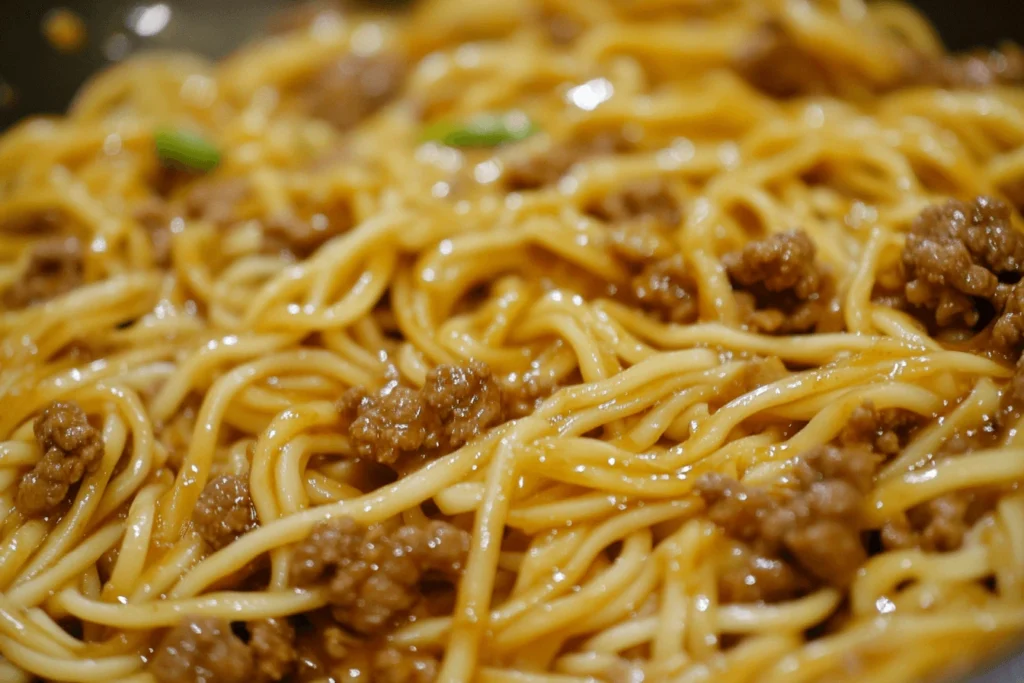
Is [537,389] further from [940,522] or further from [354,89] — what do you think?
[354,89]

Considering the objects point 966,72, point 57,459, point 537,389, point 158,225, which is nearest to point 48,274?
point 158,225

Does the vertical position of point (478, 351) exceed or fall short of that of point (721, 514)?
it exceeds it

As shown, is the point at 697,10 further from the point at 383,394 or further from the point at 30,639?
the point at 30,639

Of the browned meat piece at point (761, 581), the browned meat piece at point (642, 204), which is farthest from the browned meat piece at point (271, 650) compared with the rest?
the browned meat piece at point (642, 204)

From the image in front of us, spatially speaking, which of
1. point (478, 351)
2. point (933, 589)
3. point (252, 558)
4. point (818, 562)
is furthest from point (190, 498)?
point (933, 589)

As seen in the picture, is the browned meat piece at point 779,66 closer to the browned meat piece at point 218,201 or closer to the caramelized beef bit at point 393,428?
the browned meat piece at point 218,201

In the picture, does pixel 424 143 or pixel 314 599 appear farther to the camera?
pixel 424 143
